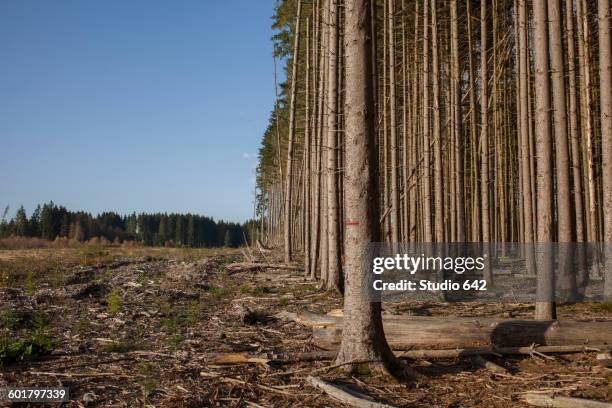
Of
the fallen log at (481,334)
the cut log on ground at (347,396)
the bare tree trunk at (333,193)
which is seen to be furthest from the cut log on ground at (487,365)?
the bare tree trunk at (333,193)

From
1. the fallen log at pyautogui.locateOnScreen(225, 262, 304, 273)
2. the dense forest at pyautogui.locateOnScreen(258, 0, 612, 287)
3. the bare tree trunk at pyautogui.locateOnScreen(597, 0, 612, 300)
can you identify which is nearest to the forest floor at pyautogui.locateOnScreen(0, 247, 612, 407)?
the bare tree trunk at pyautogui.locateOnScreen(597, 0, 612, 300)

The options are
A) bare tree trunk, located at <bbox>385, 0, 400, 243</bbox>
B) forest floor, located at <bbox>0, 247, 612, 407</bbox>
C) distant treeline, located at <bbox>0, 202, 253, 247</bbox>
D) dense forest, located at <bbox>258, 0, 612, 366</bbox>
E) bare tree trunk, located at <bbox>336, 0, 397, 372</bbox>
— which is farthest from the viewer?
distant treeline, located at <bbox>0, 202, 253, 247</bbox>

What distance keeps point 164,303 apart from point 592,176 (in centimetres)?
1162

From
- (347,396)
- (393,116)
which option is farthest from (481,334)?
(393,116)

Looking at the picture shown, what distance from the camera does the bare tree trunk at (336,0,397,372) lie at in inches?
199

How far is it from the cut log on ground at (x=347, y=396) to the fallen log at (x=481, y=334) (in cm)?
154

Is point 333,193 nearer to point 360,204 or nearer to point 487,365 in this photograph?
point 360,204

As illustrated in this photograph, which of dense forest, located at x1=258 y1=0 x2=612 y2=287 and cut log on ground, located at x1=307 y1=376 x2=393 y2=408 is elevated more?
dense forest, located at x1=258 y1=0 x2=612 y2=287

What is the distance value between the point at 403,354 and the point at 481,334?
46.0 inches

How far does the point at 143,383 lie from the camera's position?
16.1ft

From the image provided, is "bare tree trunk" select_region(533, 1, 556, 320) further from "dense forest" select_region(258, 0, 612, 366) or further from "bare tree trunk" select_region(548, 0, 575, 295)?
"bare tree trunk" select_region(548, 0, 575, 295)

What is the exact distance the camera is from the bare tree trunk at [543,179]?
7102 mm

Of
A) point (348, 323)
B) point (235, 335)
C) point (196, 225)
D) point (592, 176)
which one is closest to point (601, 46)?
point (592, 176)

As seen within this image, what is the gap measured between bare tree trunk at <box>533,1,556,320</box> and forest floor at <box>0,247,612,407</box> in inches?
54.8
